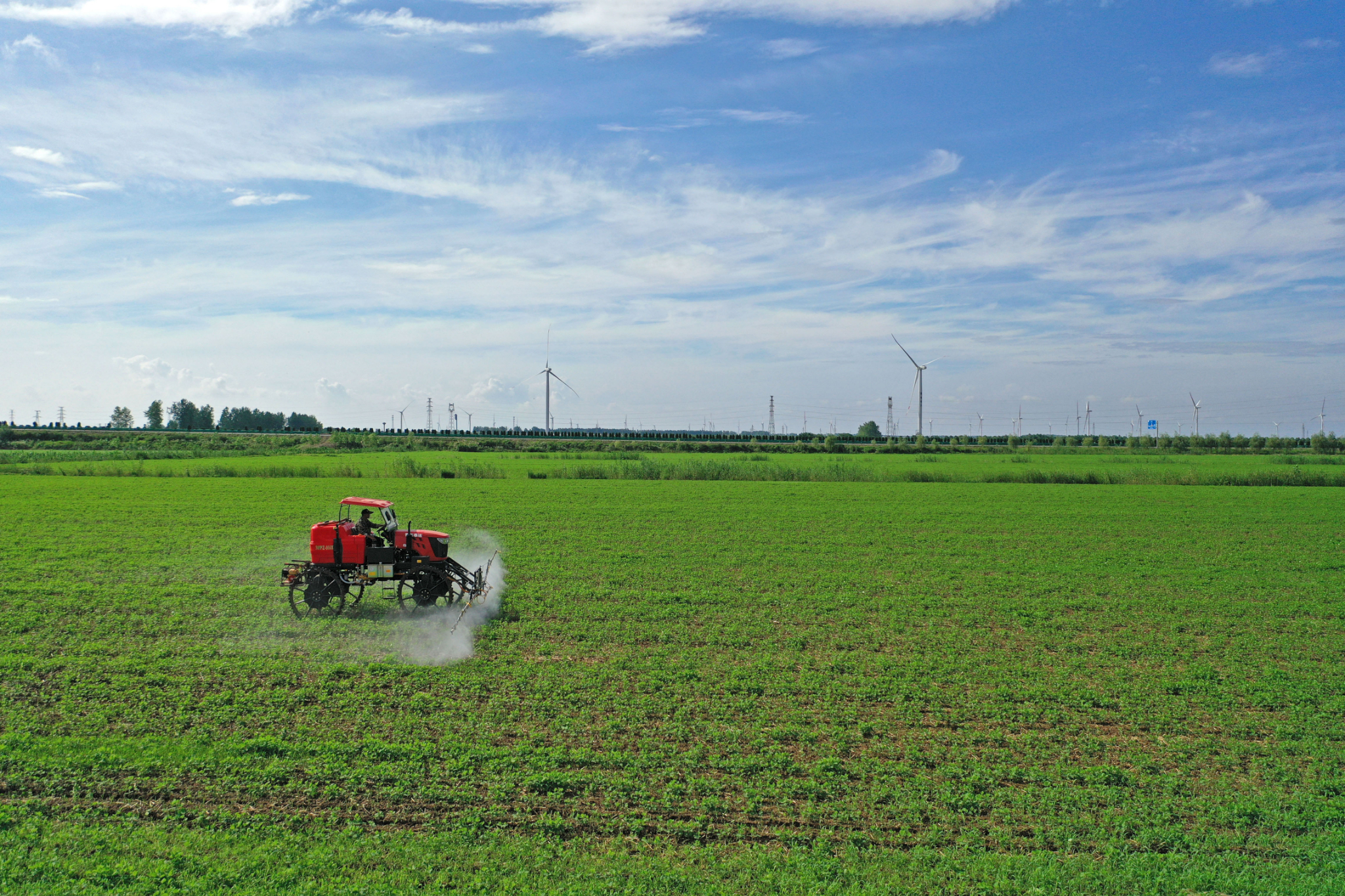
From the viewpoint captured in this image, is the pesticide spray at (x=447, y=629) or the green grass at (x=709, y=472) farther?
the green grass at (x=709, y=472)

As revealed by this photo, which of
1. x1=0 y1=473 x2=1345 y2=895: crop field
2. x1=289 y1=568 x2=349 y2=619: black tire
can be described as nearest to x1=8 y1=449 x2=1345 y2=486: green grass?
x1=0 y1=473 x2=1345 y2=895: crop field

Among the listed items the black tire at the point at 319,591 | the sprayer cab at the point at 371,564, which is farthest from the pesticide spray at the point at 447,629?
the black tire at the point at 319,591

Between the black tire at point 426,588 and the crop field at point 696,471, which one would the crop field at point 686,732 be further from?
the crop field at point 696,471

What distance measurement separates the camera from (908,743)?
33.0 ft

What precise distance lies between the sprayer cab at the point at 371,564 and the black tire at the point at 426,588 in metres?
0.01

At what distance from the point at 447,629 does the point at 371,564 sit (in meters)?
2.25

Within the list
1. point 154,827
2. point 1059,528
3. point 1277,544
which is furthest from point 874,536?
point 154,827

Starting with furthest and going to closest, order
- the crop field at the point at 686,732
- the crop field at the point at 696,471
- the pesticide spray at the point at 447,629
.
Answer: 1. the crop field at the point at 696,471
2. the pesticide spray at the point at 447,629
3. the crop field at the point at 686,732

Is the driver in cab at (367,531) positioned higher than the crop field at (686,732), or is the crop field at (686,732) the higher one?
the driver in cab at (367,531)

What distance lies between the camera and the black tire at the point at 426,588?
16.1 meters

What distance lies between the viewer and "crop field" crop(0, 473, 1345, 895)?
7379 mm

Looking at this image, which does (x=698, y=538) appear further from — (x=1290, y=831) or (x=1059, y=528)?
(x=1290, y=831)

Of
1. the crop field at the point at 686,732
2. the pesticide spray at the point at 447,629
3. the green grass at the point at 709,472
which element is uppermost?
the green grass at the point at 709,472

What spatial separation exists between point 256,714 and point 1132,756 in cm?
1125
